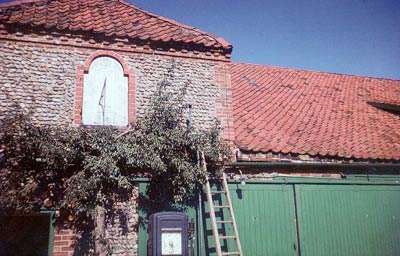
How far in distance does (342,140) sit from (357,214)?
7.06ft

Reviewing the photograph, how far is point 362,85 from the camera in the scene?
14969mm

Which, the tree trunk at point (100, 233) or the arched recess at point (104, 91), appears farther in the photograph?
the arched recess at point (104, 91)

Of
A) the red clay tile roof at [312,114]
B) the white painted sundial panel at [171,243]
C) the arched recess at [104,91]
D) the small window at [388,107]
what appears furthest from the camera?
the small window at [388,107]

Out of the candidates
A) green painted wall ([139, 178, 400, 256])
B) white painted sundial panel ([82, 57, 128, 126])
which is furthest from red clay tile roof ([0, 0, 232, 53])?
green painted wall ([139, 178, 400, 256])

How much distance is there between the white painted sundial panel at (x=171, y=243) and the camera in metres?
6.81

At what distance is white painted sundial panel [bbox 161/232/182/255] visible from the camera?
6.81m

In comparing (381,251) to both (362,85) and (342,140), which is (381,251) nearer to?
(342,140)

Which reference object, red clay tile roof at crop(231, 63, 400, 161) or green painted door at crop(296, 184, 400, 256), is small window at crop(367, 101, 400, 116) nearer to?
red clay tile roof at crop(231, 63, 400, 161)

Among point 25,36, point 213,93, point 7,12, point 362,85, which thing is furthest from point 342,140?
point 7,12

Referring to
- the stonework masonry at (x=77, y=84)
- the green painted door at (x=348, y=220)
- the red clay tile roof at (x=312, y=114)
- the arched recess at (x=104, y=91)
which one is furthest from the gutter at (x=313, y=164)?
the arched recess at (x=104, y=91)

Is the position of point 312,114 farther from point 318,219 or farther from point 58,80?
point 58,80

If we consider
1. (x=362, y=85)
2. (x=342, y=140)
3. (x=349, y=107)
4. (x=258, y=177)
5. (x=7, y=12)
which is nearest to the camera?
(x=7, y=12)

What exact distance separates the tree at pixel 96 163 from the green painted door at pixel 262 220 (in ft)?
3.57

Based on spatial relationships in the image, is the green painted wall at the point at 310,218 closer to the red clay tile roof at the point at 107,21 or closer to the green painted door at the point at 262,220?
the green painted door at the point at 262,220
